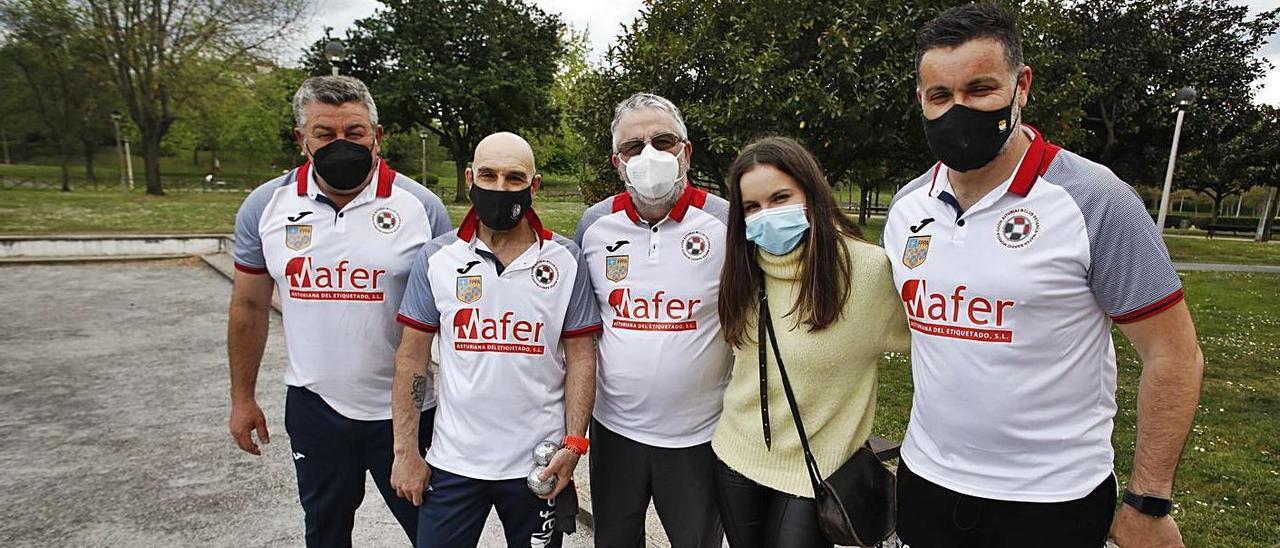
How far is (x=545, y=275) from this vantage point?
8.24ft

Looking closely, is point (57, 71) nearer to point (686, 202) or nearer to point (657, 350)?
point (686, 202)

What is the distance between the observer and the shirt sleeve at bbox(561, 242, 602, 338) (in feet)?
8.32

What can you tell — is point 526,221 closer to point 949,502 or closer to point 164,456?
point 949,502

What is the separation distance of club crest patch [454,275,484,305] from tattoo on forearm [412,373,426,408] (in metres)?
0.35

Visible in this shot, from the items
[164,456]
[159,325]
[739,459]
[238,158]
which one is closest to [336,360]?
[739,459]

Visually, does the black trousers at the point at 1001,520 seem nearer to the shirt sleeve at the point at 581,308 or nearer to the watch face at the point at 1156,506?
the watch face at the point at 1156,506

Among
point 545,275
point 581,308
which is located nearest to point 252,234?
point 545,275

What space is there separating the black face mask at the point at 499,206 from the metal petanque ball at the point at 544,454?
789 mm

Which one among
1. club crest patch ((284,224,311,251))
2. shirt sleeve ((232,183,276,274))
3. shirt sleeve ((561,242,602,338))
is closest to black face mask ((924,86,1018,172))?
shirt sleeve ((561,242,602,338))

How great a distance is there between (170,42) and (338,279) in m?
33.0

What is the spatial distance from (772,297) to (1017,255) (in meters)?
0.76

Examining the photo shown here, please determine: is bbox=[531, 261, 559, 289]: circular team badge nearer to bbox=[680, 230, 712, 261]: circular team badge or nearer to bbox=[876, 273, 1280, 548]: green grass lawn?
bbox=[680, 230, 712, 261]: circular team badge

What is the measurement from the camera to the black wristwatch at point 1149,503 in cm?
184

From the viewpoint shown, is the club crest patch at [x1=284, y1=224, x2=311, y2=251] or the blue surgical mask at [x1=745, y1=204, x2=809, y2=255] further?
the club crest patch at [x1=284, y1=224, x2=311, y2=251]
